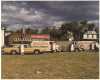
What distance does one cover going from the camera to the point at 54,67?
2.41 metres

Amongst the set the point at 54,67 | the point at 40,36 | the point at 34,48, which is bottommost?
the point at 54,67

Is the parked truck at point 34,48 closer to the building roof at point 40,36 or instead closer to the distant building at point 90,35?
the building roof at point 40,36

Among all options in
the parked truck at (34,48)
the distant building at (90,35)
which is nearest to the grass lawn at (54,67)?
the parked truck at (34,48)

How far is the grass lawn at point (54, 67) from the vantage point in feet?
7.82

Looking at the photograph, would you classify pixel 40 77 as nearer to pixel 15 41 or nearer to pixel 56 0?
pixel 15 41

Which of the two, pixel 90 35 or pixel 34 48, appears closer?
pixel 90 35

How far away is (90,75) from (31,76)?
0.64 metres

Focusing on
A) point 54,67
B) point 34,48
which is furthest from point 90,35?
point 34,48

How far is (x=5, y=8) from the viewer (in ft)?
7.59

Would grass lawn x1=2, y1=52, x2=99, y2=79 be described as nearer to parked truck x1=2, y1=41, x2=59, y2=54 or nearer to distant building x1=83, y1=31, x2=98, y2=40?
parked truck x1=2, y1=41, x2=59, y2=54

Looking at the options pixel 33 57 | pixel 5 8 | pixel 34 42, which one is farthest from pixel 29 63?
pixel 5 8

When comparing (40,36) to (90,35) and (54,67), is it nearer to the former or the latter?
(54,67)

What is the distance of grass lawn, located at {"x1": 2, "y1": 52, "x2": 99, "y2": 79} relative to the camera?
7.82 ft

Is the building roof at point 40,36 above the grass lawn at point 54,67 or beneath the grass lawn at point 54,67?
above
